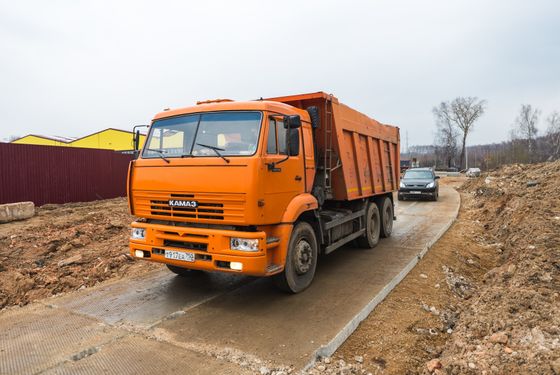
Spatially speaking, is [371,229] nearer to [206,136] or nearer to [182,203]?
[206,136]

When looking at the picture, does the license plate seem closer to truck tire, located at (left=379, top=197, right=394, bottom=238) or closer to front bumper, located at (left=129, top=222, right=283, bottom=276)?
front bumper, located at (left=129, top=222, right=283, bottom=276)

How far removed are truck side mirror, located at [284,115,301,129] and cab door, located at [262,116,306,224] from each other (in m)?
0.09

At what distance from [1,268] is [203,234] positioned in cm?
493

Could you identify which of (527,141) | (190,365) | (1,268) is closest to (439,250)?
(190,365)

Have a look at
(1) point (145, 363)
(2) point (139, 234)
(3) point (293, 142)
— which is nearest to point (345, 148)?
(3) point (293, 142)

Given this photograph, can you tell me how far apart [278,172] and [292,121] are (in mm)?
708

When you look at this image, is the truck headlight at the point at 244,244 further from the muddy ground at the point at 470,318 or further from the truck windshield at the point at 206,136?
the muddy ground at the point at 470,318

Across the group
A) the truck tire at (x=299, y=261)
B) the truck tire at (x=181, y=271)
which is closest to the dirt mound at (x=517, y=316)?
the truck tire at (x=299, y=261)

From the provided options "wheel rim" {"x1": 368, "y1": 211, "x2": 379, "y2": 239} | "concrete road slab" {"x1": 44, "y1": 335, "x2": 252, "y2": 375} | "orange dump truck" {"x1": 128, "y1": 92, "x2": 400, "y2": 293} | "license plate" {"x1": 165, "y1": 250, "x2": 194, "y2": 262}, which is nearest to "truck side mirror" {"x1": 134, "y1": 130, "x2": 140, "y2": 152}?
"orange dump truck" {"x1": 128, "y1": 92, "x2": 400, "y2": 293}

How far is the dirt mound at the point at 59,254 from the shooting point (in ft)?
18.9

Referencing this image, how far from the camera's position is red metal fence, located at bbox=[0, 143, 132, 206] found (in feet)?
44.6

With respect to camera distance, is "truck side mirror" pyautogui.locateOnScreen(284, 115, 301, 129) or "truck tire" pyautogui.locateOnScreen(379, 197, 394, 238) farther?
"truck tire" pyautogui.locateOnScreen(379, 197, 394, 238)

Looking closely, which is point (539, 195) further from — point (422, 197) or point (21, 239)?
point (21, 239)

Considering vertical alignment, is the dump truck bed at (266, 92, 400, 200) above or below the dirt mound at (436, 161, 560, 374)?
above
